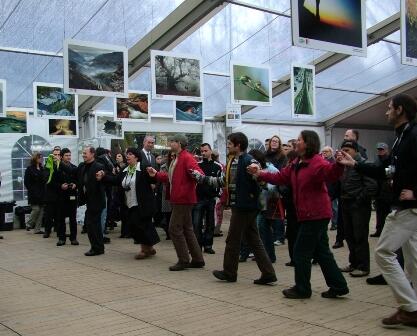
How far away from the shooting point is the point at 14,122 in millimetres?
13258

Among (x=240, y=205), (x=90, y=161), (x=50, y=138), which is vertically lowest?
(x=240, y=205)

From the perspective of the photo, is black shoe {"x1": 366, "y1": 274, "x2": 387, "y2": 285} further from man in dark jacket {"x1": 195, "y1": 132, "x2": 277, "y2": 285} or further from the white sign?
the white sign

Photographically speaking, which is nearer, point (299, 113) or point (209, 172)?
point (209, 172)

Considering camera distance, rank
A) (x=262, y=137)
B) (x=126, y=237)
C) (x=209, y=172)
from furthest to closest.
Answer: (x=262, y=137) → (x=126, y=237) → (x=209, y=172)

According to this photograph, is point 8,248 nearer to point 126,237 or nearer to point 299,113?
point 126,237

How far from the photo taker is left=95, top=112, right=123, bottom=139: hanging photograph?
14898mm

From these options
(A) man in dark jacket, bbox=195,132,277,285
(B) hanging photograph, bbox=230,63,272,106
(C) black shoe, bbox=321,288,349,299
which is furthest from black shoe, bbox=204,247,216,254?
(B) hanging photograph, bbox=230,63,272,106

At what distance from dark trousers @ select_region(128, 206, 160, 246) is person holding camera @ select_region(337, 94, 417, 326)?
4.54 metres

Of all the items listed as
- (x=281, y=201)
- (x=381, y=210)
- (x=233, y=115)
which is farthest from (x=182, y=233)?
(x=233, y=115)

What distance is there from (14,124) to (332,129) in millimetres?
11400

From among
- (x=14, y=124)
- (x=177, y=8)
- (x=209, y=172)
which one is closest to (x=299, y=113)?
(x=177, y=8)

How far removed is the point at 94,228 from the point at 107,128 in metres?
6.81

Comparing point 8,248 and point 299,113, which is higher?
point 299,113

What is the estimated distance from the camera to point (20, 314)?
509 centimetres
